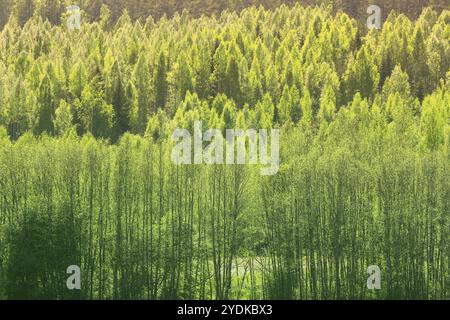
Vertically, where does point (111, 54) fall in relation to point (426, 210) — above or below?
above

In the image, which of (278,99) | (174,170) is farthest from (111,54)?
(174,170)

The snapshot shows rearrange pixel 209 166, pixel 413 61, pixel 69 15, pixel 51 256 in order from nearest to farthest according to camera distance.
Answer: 1. pixel 51 256
2. pixel 209 166
3. pixel 413 61
4. pixel 69 15

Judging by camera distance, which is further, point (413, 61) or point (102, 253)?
point (413, 61)

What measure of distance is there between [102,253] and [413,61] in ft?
203

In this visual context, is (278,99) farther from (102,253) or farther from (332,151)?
(102,253)

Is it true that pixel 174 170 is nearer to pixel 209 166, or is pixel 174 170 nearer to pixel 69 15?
pixel 209 166

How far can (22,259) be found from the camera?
5025cm

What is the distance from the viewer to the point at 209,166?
180ft

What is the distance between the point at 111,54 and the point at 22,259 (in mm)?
61115
